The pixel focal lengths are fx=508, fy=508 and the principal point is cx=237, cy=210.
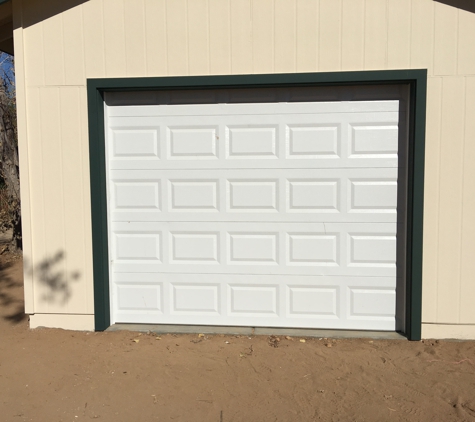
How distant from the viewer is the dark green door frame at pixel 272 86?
493cm

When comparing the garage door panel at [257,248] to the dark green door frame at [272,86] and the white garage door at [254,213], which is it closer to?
the white garage door at [254,213]

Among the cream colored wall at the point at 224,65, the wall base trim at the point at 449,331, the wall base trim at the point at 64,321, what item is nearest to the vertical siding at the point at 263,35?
the cream colored wall at the point at 224,65

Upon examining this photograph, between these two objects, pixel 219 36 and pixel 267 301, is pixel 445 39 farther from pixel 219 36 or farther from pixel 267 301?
pixel 267 301

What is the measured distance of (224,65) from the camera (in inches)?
201

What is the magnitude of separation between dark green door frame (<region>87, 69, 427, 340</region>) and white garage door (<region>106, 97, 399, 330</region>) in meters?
0.17

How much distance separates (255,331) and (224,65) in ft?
9.04

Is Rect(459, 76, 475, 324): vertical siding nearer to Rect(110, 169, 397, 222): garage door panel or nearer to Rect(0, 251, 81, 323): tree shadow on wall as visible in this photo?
Rect(110, 169, 397, 222): garage door panel

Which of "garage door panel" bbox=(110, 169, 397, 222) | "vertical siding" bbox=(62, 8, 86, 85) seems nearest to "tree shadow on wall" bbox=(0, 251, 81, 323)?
"garage door panel" bbox=(110, 169, 397, 222)

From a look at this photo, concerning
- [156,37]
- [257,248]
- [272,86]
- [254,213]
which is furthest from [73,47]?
[257,248]

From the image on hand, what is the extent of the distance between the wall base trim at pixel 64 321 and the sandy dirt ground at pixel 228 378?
0.08 meters

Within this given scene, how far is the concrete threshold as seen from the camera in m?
5.21

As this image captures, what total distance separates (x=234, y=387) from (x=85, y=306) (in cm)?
209

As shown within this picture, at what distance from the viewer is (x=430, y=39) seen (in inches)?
192

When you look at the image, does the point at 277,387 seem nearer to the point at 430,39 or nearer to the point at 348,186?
the point at 348,186
